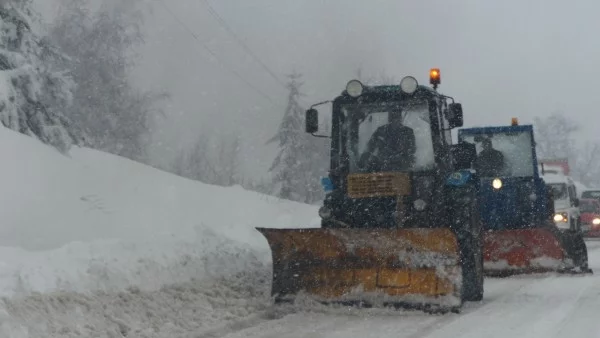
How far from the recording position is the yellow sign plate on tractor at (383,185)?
817 centimetres

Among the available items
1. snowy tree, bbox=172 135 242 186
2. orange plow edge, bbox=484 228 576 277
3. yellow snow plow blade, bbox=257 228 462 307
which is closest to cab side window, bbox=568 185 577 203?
orange plow edge, bbox=484 228 576 277

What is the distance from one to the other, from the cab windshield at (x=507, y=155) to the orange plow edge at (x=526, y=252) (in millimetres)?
1597

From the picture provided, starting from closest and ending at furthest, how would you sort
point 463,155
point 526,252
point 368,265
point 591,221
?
Answer: point 368,265 → point 463,155 → point 526,252 → point 591,221

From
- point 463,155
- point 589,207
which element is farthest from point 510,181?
point 589,207

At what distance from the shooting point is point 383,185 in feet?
26.9

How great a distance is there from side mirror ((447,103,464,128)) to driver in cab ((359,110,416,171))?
51cm

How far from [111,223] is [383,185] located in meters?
5.39

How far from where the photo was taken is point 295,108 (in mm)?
→ 38156

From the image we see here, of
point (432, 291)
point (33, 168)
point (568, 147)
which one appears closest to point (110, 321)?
point (432, 291)

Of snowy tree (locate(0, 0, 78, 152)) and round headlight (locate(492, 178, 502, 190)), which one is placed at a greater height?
snowy tree (locate(0, 0, 78, 152))

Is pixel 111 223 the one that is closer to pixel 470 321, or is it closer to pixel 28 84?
pixel 28 84

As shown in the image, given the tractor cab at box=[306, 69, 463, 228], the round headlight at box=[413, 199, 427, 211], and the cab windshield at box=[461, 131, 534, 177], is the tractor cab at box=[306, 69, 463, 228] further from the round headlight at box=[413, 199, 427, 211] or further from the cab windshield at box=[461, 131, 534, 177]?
the cab windshield at box=[461, 131, 534, 177]

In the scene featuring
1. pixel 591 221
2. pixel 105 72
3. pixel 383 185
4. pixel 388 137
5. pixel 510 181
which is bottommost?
pixel 383 185

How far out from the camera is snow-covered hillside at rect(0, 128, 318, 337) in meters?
6.31
